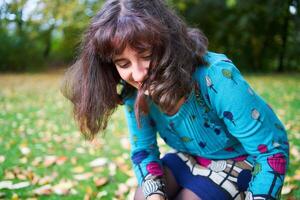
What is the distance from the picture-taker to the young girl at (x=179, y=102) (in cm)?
130

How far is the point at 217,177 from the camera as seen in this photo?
5.09ft

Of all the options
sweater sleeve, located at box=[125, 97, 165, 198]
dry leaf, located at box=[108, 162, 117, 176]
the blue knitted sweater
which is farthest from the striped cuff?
dry leaf, located at box=[108, 162, 117, 176]

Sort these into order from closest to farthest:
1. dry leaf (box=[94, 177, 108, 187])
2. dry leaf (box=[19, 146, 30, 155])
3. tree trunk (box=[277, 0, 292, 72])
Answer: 1. dry leaf (box=[94, 177, 108, 187])
2. dry leaf (box=[19, 146, 30, 155])
3. tree trunk (box=[277, 0, 292, 72])

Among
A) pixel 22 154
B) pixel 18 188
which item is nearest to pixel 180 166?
pixel 18 188

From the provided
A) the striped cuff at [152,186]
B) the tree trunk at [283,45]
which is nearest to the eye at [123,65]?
the striped cuff at [152,186]

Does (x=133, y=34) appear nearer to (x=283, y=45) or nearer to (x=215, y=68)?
(x=215, y=68)

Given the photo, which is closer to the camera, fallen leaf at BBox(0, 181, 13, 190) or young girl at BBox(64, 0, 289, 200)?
young girl at BBox(64, 0, 289, 200)

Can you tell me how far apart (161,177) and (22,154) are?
1756 millimetres

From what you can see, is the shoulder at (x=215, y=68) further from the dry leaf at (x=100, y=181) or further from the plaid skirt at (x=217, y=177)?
the dry leaf at (x=100, y=181)

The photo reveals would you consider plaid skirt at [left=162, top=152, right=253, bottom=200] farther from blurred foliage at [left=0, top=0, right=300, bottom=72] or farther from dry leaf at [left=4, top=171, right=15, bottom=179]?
blurred foliage at [left=0, top=0, right=300, bottom=72]

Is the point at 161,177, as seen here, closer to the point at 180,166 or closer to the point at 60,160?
the point at 180,166

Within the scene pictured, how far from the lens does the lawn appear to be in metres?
2.29

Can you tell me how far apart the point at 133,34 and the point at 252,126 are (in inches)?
20.8

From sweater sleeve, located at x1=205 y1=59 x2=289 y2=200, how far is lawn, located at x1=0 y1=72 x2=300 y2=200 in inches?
35.1
